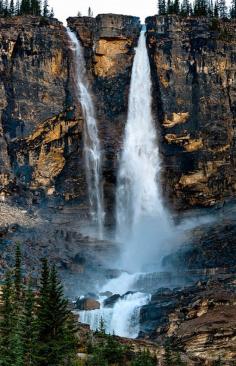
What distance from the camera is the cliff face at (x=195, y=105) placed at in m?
87.4

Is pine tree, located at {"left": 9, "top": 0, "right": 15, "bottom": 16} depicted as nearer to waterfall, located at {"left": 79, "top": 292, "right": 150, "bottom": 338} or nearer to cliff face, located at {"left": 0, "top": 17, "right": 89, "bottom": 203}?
cliff face, located at {"left": 0, "top": 17, "right": 89, "bottom": 203}

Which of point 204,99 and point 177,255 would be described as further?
point 204,99

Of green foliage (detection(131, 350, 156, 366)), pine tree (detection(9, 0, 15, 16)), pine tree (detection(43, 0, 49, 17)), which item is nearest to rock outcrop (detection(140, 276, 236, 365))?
green foliage (detection(131, 350, 156, 366))

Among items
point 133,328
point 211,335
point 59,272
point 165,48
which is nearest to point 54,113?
point 165,48

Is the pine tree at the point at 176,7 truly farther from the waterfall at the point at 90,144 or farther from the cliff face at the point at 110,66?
the waterfall at the point at 90,144

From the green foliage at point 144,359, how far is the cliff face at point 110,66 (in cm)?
4122

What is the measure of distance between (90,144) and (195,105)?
13.2 m

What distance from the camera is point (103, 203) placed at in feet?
292

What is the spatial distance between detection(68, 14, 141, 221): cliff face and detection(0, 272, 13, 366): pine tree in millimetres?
38848

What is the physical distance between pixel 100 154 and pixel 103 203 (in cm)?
593

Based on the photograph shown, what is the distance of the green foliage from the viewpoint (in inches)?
1950

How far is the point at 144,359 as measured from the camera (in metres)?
49.9

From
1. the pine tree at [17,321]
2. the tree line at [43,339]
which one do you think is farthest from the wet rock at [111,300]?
the tree line at [43,339]

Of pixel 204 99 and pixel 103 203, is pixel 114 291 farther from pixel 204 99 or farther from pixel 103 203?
pixel 204 99
